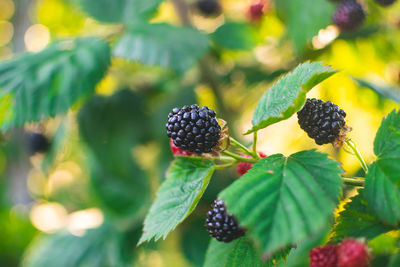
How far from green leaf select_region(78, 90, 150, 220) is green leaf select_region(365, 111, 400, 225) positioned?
44.8 inches

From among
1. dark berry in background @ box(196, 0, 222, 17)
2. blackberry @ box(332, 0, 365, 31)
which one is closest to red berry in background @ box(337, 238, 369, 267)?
blackberry @ box(332, 0, 365, 31)

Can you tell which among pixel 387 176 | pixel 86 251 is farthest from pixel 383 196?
pixel 86 251

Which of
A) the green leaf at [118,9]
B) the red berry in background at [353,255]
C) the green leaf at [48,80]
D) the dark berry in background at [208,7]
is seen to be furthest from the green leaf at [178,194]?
the dark berry in background at [208,7]

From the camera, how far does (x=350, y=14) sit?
3.45ft

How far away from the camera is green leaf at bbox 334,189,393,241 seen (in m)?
0.53

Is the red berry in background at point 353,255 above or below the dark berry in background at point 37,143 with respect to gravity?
above

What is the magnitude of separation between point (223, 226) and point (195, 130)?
5.8 inches

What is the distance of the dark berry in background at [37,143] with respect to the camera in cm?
171

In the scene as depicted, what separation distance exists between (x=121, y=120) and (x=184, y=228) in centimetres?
51

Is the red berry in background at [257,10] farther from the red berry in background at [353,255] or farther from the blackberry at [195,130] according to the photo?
the red berry in background at [353,255]

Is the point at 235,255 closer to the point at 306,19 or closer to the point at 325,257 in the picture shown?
the point at 325,257

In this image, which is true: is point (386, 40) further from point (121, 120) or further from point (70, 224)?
point (70, 224)

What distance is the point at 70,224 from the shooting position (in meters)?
1.71

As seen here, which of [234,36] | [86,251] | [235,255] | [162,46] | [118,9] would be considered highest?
[118,9]
